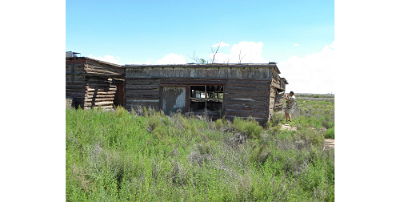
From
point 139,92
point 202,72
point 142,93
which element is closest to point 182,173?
point 202,72

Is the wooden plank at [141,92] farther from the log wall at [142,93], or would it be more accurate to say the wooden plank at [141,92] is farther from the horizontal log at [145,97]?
the horizontal log at [145,97]

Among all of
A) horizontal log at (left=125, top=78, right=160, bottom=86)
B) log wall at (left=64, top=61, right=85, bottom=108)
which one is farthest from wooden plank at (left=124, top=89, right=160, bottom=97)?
log wall at (left=64, top=61, right=85, bottom=108)

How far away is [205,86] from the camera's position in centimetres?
1216

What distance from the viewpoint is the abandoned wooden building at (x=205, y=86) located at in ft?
36.9

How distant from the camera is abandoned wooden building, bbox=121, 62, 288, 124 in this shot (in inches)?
443

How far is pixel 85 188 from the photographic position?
292cm

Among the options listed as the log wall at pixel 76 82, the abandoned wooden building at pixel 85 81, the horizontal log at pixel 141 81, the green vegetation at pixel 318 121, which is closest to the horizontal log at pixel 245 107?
the green vegetation at pixel 318 121

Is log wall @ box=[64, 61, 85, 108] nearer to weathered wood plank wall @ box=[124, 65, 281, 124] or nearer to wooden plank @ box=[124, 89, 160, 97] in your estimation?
wooden plank @ box=[124, 89, 160, 97]

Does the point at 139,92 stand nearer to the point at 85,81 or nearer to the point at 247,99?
the point at 85,81

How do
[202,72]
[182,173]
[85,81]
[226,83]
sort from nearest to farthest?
[182,173]
[226,83]
[202,72]
[85,81]
